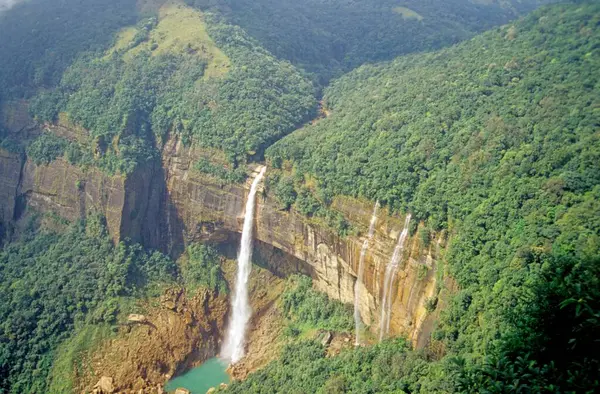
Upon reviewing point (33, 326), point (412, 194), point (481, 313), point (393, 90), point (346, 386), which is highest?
point (393, 90)

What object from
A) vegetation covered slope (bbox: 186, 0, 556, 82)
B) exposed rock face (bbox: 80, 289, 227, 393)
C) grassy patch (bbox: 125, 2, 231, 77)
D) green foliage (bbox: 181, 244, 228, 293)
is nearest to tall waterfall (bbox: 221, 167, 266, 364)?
exposed rock face (bbox: 80, 289, 227, 393)

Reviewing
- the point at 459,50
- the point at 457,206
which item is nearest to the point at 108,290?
the point at 457,206

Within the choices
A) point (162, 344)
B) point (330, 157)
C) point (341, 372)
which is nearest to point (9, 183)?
point (162, 344)

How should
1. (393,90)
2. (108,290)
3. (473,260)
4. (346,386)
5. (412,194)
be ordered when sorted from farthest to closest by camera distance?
(393,90)
(108,290)
(412,194)
(346,386)
(473,260)

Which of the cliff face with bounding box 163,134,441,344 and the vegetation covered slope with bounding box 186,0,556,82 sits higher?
the vegetation covered slope with bounding box 186,0,556,82

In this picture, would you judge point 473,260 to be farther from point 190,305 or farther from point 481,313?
point 190,305

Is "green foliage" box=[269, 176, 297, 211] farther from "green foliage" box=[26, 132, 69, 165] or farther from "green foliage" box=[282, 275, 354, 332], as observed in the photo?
"green foliage" box=[26, 132, 69, 165]

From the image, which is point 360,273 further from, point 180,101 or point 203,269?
point 180,101
